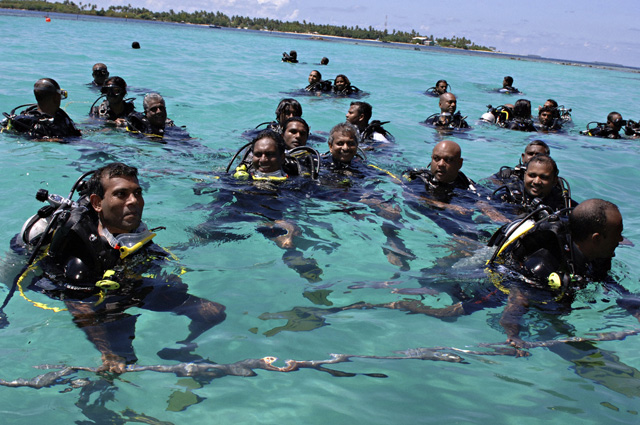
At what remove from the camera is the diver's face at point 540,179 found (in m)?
5.90

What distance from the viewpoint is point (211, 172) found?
295 inches

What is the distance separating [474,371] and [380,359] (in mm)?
573

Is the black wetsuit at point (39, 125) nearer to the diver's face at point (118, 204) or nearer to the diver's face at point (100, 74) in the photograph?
the diver's face at point (100, 74)

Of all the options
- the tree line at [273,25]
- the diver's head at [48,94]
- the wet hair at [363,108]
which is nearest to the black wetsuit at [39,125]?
the diver's head at [48,94]

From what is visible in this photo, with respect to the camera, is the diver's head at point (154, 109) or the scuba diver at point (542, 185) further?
the diver's head at point (154, 109)

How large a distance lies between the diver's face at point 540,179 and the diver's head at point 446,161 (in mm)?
883

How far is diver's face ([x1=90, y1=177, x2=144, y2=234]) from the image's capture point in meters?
3.60

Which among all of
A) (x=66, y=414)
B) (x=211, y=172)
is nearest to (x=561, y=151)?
(x=211, y=172)

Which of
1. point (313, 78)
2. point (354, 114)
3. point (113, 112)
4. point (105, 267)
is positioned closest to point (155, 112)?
point (113, 112)

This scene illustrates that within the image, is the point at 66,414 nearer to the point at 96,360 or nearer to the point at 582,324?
the point at 96,360

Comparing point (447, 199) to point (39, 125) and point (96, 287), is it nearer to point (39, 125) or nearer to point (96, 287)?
point (96, 287)

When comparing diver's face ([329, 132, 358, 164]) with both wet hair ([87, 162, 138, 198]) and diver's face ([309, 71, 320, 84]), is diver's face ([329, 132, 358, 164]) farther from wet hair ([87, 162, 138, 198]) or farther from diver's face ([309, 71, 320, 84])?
diver's face ([309, 71, 320, 84])

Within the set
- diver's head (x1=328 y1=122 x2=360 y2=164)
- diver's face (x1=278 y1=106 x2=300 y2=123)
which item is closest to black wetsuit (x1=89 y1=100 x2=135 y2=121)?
diver's face (x1=278 y1=106 x2=300 y2=123)

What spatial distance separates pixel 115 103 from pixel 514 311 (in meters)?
7.95
